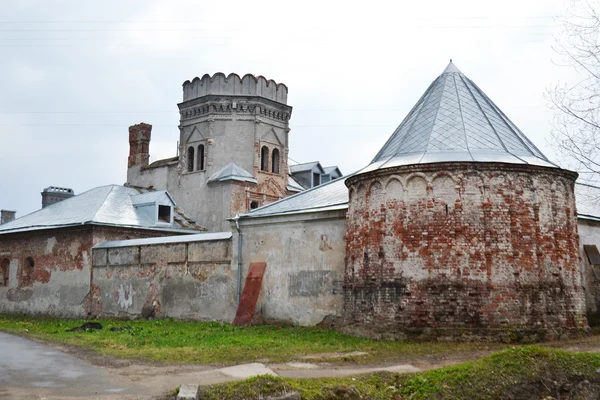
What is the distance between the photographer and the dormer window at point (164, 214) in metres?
28.9

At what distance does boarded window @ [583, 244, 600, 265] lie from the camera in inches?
711

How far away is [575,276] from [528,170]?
2847mm

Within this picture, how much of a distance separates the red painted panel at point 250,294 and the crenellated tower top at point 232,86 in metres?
15.1

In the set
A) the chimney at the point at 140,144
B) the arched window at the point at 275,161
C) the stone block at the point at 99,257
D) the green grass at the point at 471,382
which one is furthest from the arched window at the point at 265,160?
the green grass at the point at 471,382

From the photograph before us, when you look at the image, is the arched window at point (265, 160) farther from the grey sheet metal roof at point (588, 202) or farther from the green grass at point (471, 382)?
the green grass at point (471, 382)

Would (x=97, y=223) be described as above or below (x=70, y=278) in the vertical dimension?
above

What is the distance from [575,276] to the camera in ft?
49.2

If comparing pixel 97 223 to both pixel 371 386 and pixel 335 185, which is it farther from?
pixel 371 386

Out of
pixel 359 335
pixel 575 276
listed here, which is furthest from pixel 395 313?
pixel 575 276

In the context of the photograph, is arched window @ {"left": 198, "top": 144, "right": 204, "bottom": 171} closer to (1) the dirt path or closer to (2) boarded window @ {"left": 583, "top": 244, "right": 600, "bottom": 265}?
(2) boarded window @ {"left": 583, "top": 244, "right": 600, "bottom": 265}

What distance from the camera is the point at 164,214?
29.1 meters

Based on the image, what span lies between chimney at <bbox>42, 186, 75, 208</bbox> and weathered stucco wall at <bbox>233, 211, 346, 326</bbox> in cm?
2445

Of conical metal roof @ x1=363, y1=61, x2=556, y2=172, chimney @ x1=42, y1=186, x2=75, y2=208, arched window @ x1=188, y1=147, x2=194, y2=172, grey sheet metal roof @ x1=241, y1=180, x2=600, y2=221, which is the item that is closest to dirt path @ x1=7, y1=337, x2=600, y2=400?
conical metal roof @ x1=363, y1=61, x2=556, y2=172

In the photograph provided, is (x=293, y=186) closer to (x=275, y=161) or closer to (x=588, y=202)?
(x=275, y=161)
